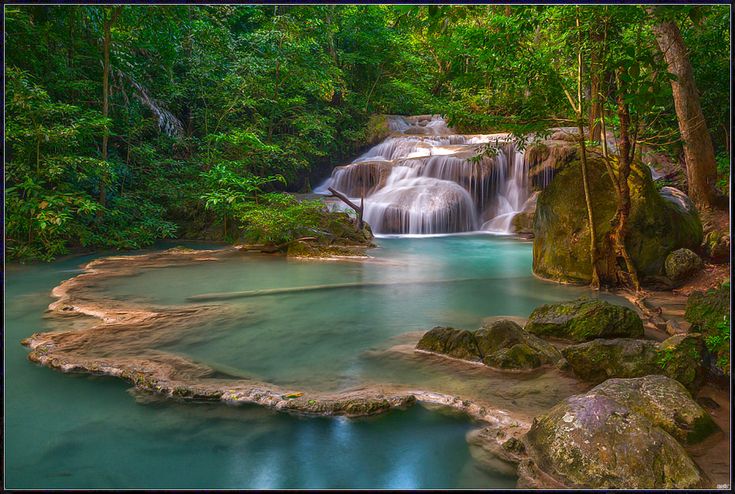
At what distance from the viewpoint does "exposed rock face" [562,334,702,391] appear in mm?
3145

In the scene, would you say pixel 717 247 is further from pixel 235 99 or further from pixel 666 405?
pixel 235 99

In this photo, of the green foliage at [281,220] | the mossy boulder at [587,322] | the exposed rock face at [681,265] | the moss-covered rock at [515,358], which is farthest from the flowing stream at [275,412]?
the green foliage at [281,220]

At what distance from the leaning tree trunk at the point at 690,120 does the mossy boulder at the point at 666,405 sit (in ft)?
23.1

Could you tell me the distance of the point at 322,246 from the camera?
10812mm

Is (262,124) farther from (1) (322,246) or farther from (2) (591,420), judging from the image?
(2) (591,420)

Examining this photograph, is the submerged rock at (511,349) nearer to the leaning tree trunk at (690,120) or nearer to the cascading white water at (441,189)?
the leaning tree trunk at (690,120)

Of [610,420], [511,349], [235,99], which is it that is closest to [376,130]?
[235,99]

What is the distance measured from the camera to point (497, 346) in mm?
3920

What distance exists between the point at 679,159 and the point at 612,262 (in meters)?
8.19

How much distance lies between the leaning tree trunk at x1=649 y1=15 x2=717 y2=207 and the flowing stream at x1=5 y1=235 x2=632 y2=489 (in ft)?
13.4

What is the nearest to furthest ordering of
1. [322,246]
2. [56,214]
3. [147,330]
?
[147,330] < [56,214] < [322,246]

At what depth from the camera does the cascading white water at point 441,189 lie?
614 inches

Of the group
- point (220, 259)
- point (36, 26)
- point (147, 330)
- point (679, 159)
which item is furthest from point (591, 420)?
point (679, 159)

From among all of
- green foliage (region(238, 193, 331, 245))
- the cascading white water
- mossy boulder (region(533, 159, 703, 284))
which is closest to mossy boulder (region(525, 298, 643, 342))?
mossy boulder (region(533, 159, 703, 284))
